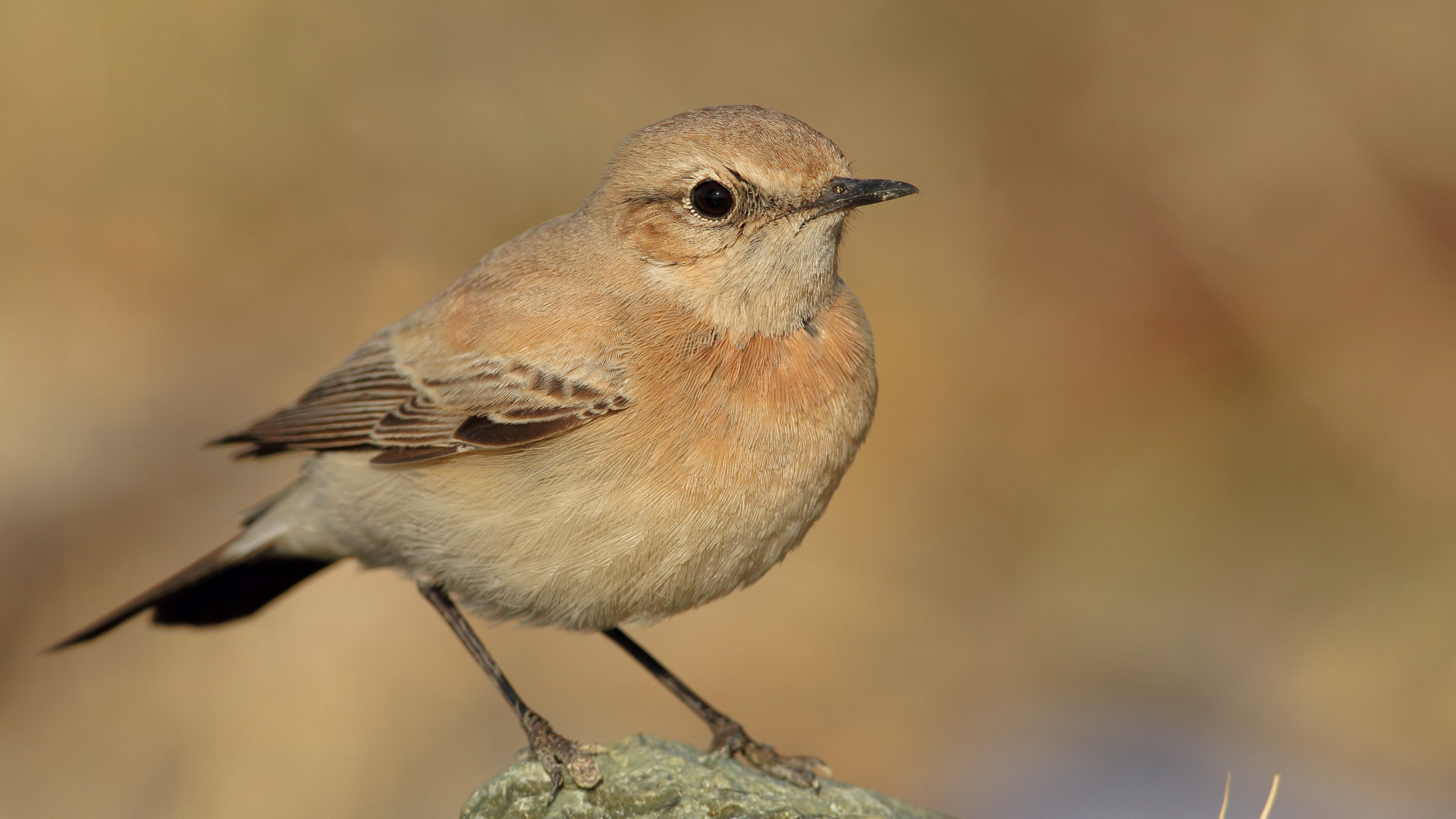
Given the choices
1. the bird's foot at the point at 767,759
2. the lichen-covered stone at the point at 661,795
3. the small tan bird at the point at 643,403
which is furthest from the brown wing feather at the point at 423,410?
the bird's foot at the point at 767,759

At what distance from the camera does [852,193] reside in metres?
4.47

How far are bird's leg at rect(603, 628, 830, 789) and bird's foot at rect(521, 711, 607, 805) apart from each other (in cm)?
66

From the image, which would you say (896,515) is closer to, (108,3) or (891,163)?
(891,163)

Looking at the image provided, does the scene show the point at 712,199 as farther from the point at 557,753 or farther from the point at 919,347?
the point at 919,347

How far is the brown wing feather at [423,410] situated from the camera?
4.60 metres

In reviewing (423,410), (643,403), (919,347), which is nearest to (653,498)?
(643,403)

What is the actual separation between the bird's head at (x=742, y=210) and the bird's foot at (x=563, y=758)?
1688 mm

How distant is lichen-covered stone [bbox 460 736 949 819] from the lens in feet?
14.3

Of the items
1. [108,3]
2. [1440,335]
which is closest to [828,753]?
[1440,335]

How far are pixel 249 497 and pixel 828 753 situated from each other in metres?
4.60

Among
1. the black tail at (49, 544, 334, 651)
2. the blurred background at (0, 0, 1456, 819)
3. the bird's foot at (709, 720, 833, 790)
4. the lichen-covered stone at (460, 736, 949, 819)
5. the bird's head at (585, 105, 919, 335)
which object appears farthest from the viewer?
the blurred background at (0, 0, 1456, 819)

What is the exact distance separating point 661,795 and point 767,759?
876mm

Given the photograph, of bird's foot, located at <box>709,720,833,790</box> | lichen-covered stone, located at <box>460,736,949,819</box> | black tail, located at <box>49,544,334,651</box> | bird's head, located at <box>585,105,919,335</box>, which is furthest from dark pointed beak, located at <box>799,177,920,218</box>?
black tail, located at <box>49,544,334,651</box>

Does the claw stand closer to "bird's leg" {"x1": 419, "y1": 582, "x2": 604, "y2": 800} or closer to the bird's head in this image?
"bird's leg" {"x1": 419, "y1": 582, "x2": 604, "y2": 800}
